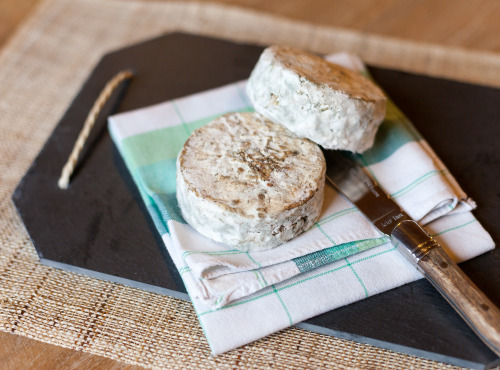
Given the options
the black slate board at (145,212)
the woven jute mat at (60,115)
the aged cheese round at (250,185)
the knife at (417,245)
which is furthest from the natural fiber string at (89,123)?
the knife at (417,245)

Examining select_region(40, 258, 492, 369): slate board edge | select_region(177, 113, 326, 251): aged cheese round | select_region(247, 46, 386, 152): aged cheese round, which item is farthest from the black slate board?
select_region(247, 46, 386, 152): aged cheese round

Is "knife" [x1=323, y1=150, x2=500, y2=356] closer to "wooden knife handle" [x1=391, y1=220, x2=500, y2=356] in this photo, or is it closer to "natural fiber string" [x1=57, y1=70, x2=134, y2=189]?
"wooden knife handle" [x1=391, y1=220, x2=500, y2=356]

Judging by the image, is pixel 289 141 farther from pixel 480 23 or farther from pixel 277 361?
pixel 480 23

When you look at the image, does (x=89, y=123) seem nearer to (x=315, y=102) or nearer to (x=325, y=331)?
(x=315, y=102)

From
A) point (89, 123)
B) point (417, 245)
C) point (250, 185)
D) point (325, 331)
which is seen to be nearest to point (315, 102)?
point (250, 185)

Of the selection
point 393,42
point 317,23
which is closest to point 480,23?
point 393,42
